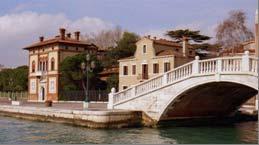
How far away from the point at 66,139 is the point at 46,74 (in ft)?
90.9

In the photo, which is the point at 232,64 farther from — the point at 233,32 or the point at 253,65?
the point at 233,32

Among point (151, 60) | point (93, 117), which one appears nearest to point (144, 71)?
point (151, 60)

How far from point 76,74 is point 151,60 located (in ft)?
24.8

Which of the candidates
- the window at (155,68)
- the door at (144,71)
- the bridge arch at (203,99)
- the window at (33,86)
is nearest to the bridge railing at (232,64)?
the bridge arch at (203,99)

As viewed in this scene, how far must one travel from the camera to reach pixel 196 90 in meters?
19.2

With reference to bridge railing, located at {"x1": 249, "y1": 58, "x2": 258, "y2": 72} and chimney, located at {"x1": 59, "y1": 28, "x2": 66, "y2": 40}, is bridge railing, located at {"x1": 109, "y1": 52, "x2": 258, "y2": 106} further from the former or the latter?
chimney, located at {"x1": 59, "y1": 28, "x2": 66, "y2": 40}

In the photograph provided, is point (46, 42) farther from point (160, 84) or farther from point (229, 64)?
point (229, 64)

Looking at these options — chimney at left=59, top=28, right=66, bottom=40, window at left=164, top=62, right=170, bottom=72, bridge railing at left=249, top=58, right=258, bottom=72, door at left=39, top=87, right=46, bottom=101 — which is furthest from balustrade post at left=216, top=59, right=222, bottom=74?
door at left=39, top=87, right=46, bottom=101

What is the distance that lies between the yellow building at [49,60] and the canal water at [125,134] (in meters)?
20.6

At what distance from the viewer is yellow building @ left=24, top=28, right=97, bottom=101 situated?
41188 millimetres

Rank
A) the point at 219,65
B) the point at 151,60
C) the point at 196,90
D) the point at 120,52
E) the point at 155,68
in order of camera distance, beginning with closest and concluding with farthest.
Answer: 1. the point at 219,65
2. the point at 196,90
3. the point at 155,68
4. the point at 151,60
5. the point at 120,52

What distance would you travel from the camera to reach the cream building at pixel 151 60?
110 feet

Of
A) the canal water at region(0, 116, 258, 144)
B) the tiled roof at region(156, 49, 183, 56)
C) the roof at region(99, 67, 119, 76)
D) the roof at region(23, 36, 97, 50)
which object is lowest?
the canal water at region(0, 116, 258, 144)

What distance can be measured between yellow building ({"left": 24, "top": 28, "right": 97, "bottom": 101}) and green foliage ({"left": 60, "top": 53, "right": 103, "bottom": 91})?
50.6 inches
